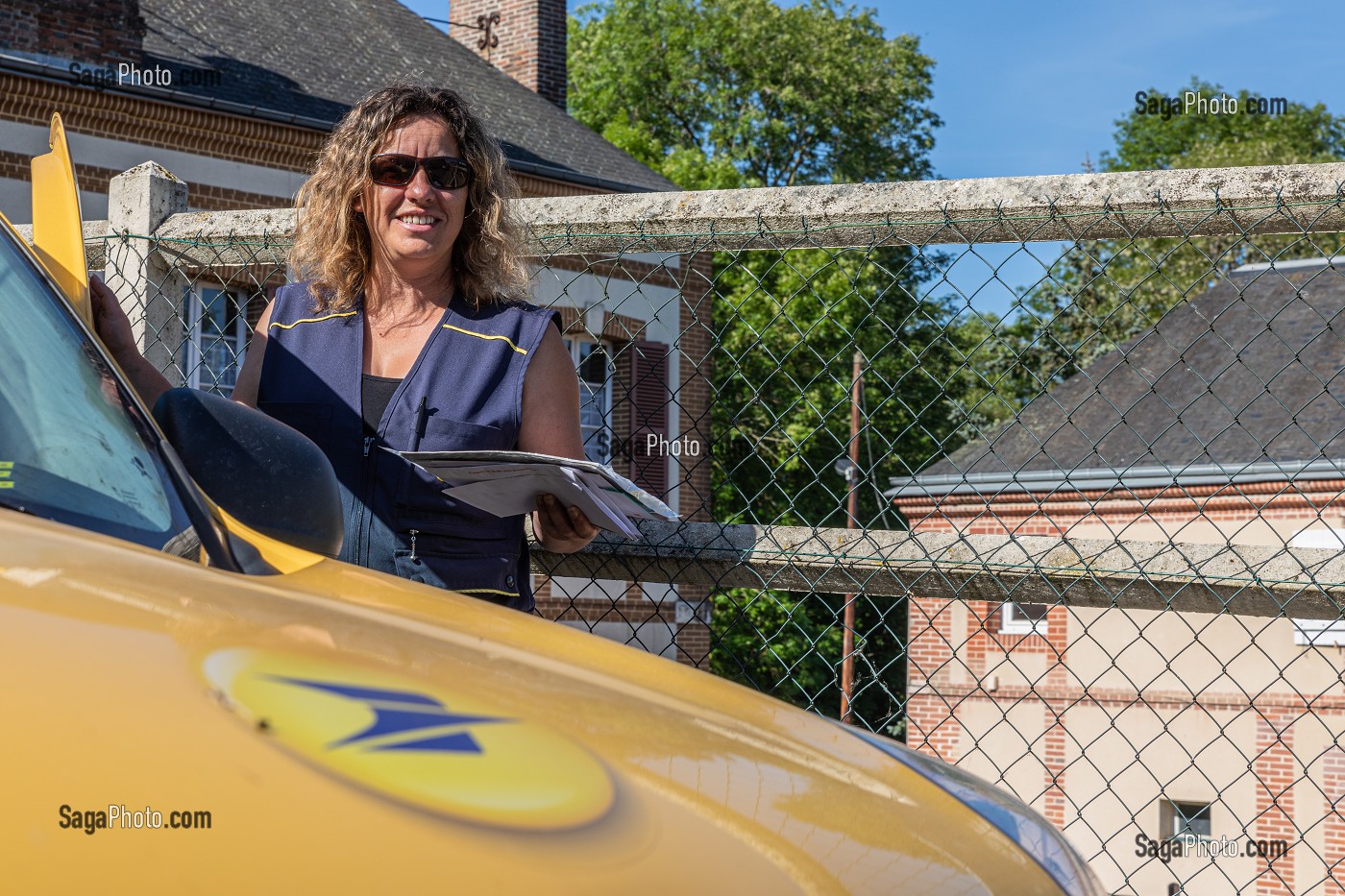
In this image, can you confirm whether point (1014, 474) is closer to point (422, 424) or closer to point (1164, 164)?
point (422, 424)

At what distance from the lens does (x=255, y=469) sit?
6.68 ft

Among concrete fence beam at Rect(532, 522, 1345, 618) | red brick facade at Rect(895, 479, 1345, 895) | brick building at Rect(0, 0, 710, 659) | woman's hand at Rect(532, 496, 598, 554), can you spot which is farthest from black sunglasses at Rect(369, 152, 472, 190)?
red brick facade at Rect(895, 479, 1345, 895)

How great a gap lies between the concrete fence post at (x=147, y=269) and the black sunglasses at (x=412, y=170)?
1.42 metres

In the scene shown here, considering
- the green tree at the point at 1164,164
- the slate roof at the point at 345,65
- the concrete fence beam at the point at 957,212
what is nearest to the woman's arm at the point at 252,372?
the concrete fence beam at the point at 957,212

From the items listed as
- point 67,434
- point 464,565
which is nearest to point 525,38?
point 464,565

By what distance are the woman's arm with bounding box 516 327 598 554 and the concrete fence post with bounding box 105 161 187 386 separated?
5.58 feet

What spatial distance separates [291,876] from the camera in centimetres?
123

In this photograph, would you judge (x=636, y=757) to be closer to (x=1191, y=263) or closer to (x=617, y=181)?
(x=617, y=181)

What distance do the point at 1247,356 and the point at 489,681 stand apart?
93.0 feet

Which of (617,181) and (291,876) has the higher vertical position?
(617,181)

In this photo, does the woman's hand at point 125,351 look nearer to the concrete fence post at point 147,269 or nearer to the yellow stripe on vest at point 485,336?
the yellow stripe on vest at point 485,336

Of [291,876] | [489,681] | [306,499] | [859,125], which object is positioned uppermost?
[859,125]

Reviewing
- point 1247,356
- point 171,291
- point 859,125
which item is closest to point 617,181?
point 1247,356

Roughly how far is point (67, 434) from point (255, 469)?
0.90ft
